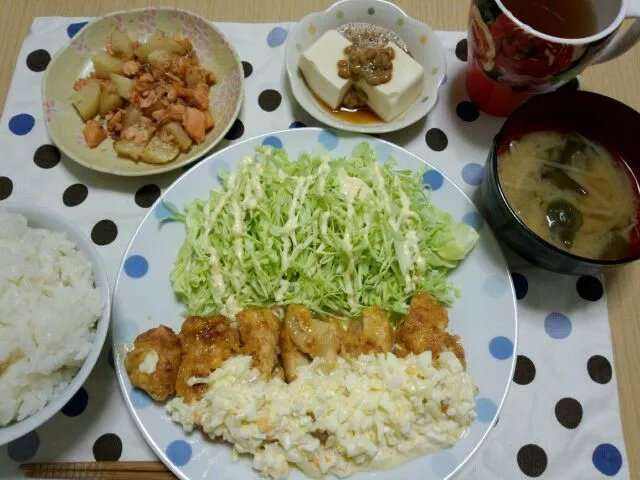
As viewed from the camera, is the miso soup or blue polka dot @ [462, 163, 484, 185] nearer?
the miso soup

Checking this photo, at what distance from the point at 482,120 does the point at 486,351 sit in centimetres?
111

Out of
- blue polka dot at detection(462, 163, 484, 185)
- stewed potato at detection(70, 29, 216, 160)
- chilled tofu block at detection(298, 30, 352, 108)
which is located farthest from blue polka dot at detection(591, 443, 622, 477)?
stewed potato at detection(70, 29, 216, 160)

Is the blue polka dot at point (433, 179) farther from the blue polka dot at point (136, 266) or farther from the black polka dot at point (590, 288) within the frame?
the blue polka dot at point (136, 266)

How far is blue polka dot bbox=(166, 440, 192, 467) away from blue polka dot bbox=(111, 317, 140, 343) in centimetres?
42

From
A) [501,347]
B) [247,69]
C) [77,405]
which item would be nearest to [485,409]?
[501,347]

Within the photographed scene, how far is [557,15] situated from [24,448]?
264cm

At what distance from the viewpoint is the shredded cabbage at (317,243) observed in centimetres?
208

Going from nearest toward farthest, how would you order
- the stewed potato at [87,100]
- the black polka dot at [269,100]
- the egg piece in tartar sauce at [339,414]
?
the egg piece in tartar sauce at [339,414], the stewed potato at [87,100], the black polka dot at [269,100]

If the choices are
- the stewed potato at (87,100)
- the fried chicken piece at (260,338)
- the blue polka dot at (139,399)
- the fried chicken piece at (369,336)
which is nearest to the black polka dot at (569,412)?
the fried chicken piece at (369,336)

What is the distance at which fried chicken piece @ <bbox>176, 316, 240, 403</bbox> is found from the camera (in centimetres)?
186

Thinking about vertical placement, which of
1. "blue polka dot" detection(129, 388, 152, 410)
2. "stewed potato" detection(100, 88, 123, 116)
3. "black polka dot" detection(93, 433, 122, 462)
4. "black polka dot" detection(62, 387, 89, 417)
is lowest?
"black polka dot" detection(93, 433, 122, 462)

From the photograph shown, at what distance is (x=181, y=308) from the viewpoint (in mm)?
2074

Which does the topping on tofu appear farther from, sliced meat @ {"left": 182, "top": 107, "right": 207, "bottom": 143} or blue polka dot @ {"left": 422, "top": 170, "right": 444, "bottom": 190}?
sliced meat @ {"left": 182, "top": 107, "right": 207, "bottom": 143}

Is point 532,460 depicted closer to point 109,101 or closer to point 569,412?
point 569,412
